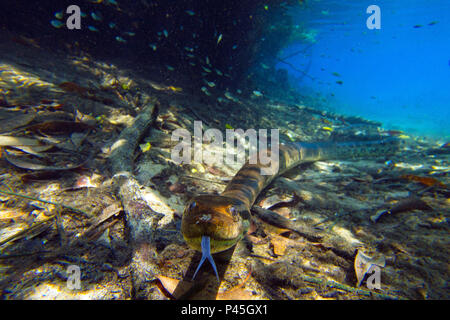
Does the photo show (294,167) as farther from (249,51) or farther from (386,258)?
(249,51)

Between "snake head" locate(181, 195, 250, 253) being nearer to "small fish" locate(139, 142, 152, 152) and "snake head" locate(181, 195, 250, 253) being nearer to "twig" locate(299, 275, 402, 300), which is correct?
"twig" locate(299, 275, 402, 300)

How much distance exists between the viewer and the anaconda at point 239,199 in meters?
1.56

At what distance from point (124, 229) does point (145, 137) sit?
2526 millimetres

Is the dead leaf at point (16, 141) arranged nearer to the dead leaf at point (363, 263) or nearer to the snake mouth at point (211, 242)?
the snake mouth at point (211, 242)

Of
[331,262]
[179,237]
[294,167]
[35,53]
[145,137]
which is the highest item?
[35,53]

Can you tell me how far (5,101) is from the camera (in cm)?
354

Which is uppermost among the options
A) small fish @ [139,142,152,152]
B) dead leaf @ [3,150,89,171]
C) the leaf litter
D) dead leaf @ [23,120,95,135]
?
dead leaf @ [23,120,95,135]

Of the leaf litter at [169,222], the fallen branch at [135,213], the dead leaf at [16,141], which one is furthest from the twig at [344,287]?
the dead leaf at [16,141]

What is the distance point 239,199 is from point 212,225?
1098mm

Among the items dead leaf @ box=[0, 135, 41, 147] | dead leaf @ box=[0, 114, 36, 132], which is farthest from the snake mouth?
dead leaf @ box=[0, 114, 36, 132]

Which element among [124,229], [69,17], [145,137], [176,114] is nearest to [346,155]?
[176,114]

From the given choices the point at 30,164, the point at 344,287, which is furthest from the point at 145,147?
the point at 344,287

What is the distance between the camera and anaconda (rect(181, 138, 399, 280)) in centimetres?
156

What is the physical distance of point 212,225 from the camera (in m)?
1.55
